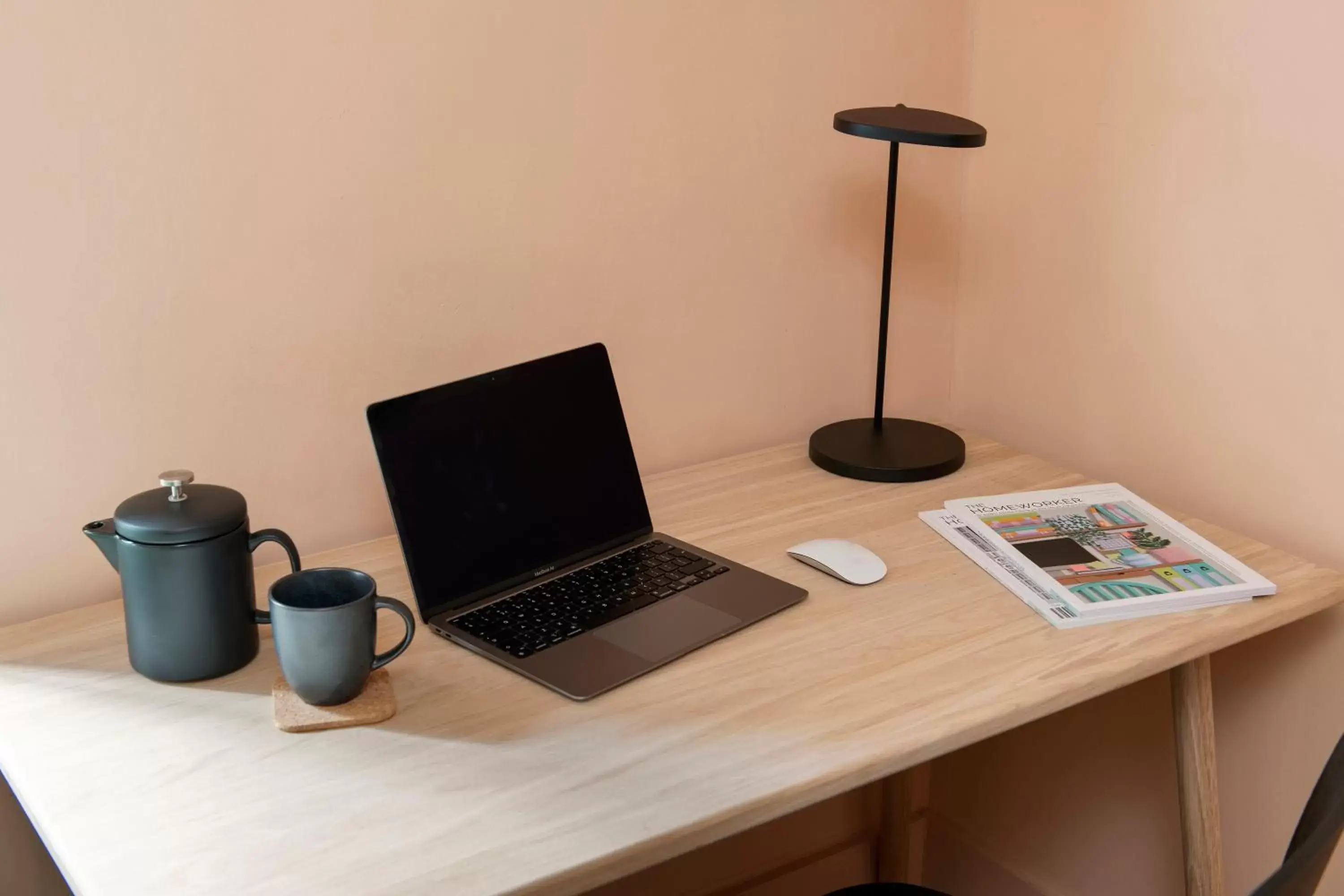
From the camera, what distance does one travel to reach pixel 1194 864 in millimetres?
1263

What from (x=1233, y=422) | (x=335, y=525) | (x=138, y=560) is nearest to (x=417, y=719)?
(x=138, y=560)

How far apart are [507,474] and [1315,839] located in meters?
0.74

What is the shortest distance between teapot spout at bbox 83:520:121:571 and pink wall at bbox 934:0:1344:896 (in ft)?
3.74

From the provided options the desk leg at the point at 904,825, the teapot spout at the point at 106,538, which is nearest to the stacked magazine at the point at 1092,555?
the desk leg at the point at 904,825

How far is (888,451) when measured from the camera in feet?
4.94

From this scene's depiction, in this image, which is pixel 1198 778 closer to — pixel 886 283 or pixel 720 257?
pixel 886 283

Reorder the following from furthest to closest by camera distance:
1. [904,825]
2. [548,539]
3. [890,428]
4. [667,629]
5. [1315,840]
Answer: [904,825]
[890,428]
[548,539]
[667,629]
[1315,840]

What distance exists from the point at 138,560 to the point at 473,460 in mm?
310

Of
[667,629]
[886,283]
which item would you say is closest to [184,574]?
[667,629]

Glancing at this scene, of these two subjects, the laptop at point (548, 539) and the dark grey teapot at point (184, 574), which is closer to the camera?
the dark grey teapot at point (184, 574)

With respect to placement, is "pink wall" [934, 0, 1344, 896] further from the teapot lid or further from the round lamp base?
the teapot lid

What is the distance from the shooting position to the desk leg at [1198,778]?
120 centimetres

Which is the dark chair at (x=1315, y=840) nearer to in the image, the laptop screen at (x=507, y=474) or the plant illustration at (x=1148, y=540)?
the plant illustration at (x=1148, y=540)

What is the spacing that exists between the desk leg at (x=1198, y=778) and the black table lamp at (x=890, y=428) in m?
0.39
